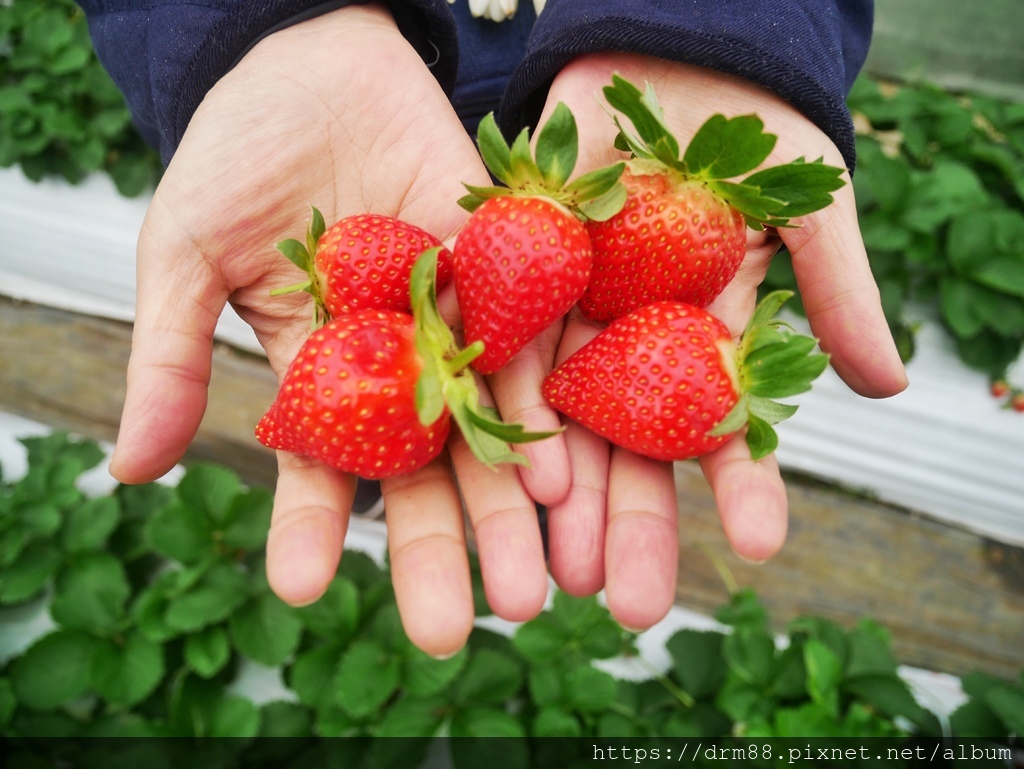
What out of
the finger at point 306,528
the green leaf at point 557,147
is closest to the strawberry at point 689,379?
Answer: the green leaf at point 557,147

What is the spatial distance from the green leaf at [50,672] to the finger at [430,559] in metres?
0.87

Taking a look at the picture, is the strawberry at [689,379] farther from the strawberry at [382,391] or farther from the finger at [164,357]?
the finger at [164,357]

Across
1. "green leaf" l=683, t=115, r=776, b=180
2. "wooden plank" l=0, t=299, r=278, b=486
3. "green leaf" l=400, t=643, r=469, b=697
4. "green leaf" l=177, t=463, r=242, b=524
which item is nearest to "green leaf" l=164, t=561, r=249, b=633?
"green leaf" l=177, t=463, r=242, b=524

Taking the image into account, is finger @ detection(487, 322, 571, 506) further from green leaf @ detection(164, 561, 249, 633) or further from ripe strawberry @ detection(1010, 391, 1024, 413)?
ripe strawberry @ detection(1010, 391, 1024, 413)

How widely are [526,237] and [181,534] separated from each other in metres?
1.03

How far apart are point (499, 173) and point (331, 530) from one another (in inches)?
21.1

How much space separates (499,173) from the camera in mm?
974

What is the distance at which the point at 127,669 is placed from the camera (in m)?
1.43

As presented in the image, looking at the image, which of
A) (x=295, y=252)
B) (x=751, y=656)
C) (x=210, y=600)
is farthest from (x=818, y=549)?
(x=295, y=252)

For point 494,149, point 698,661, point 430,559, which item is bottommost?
point 698,661

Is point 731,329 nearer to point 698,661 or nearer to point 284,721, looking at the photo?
point 698,661

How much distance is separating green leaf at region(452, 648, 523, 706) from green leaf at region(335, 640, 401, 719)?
14 centimetres

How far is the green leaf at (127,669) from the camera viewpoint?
1400 millimetres

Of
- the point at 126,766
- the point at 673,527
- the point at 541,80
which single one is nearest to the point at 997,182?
the point at 541,80
